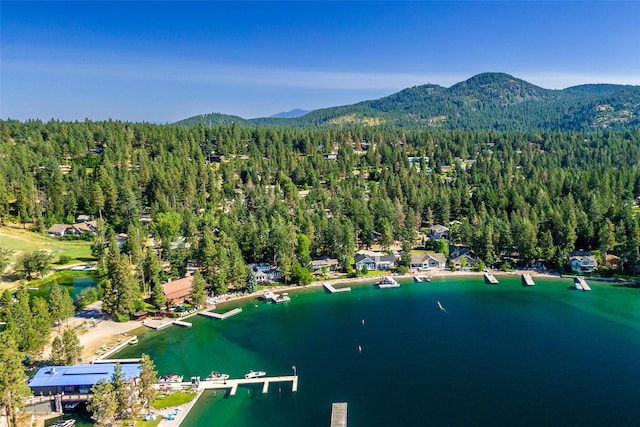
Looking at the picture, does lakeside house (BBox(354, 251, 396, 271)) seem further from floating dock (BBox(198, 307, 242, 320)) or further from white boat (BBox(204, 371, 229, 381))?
white boat (BBox(204, 371, 229, 381))

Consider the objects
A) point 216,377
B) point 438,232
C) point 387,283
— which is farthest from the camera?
point 438,232

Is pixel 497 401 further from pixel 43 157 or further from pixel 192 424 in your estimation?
pixel 43 157

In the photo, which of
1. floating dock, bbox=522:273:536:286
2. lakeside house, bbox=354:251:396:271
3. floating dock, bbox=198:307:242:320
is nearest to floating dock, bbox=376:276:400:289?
lakeside house, bbox=354:251:396:271

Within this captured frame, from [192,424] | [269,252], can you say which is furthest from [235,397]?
[269,252]

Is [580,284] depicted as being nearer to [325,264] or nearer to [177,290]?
[325,264]

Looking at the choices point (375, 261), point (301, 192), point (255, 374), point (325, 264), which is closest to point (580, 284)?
point (375, 261)

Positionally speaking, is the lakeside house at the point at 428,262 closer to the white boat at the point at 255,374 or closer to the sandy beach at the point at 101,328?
the sandy beach at the point at 101,328

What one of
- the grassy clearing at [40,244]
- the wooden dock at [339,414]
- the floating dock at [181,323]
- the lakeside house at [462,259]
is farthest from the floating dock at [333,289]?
the grassy clearing at [40,244]
